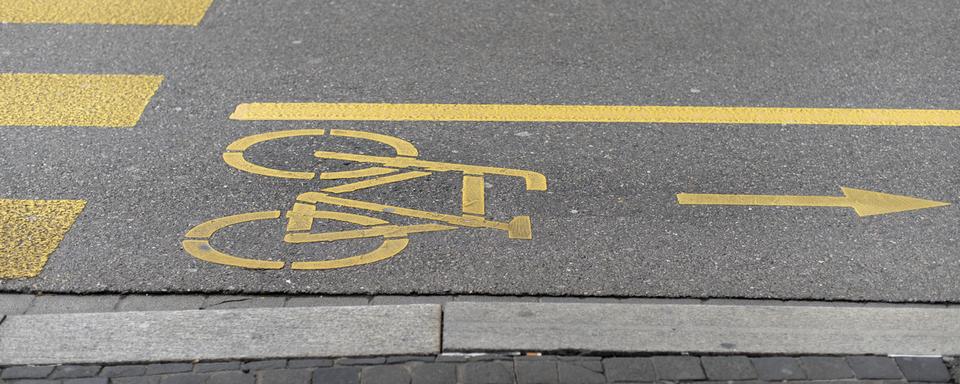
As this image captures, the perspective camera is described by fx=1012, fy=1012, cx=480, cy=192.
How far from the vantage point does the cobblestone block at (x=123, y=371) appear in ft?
12.1

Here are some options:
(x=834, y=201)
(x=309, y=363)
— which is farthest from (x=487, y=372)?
(x=834, y=201)

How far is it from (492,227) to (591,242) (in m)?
0.46

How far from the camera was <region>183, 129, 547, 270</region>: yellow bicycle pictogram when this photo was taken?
14.6ft

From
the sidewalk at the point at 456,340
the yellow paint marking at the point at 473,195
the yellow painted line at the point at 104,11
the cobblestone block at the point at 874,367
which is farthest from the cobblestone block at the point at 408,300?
the yellow painted line at the point at 104,11

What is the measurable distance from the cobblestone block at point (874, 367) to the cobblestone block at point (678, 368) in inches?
23.0

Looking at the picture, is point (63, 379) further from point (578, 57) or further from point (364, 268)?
point (578, 57)

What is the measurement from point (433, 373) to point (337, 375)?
0.35m

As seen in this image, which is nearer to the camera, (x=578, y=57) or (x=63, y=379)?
(x=63, y=379)

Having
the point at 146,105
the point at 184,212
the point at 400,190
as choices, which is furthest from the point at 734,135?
the point at 146,105

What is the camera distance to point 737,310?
4.09 meters

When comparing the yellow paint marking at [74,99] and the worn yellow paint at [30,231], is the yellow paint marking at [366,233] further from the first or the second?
the yellow paint marking at [74,99]

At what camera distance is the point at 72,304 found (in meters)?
4.11

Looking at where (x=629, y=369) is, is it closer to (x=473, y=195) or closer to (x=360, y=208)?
(x=473, y=195)

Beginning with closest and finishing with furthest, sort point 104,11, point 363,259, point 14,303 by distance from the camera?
point 14,303 → point 363,259 → point 104,11
